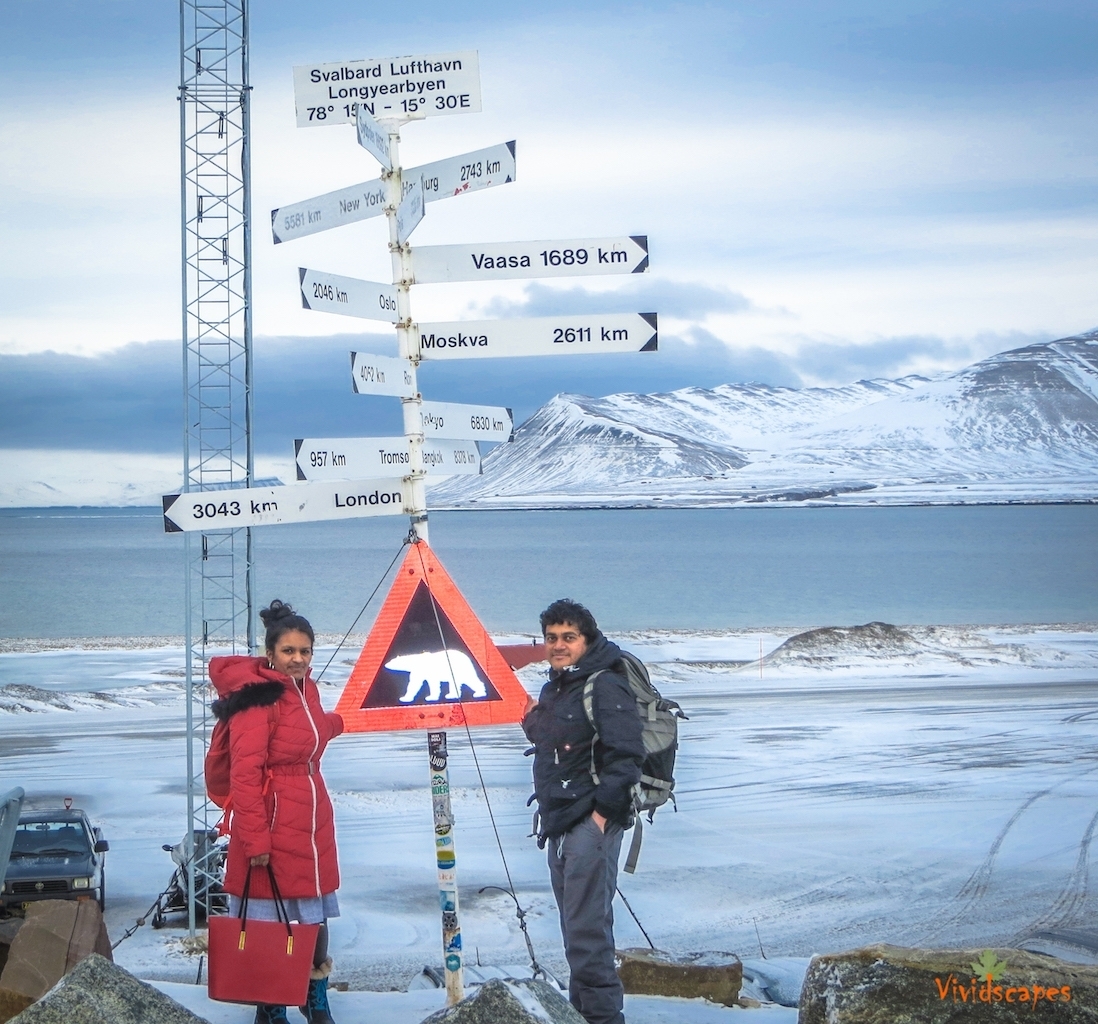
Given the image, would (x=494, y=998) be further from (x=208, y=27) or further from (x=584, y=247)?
(x=208, y=27)

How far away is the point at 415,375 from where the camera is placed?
502 cm

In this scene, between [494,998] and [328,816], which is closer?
[494,998]

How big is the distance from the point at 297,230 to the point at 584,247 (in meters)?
1.22

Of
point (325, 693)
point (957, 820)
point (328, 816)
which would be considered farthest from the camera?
point (325, 693)

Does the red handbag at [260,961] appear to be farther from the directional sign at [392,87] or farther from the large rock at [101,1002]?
the directional sign at [392,87]

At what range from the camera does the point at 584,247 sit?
4.98 meters

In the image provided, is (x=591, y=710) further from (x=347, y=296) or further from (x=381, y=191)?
(x=381, y=191)

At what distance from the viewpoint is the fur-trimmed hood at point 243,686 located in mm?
4336

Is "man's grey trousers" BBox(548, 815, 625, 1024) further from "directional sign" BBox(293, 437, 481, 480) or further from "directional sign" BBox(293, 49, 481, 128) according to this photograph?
"directional sign" BBox(293, 49, 481, 128)

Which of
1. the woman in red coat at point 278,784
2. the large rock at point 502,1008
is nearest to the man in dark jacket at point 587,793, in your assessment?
the large rock at point 502,1008

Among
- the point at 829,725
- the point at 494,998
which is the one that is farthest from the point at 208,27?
the point at 829,725

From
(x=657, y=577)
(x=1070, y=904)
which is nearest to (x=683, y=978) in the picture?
(x=1070, y=904)

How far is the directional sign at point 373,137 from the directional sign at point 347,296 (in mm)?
493

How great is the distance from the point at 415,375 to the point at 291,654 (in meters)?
1.24
